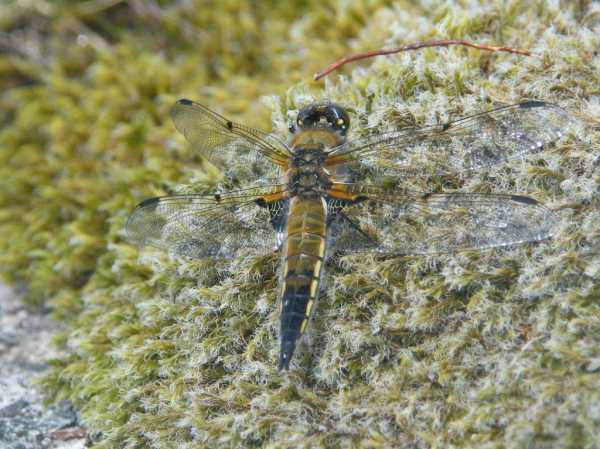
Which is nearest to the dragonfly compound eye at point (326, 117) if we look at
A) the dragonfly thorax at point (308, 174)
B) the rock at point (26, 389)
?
the dragonfly thorax at point (308, 174)

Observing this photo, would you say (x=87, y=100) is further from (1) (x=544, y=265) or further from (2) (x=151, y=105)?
(1) (x=544, y=265)

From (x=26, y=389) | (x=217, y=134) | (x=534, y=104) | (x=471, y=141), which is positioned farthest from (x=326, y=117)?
(x=26, y=389)

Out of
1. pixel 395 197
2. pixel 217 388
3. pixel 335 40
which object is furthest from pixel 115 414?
pixel 335 40

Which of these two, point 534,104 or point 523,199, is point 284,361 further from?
point 534,104

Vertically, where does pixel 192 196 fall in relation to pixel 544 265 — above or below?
above

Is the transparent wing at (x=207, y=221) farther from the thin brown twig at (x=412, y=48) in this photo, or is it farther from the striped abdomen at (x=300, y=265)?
the thin brown twig at (x=412, y=48)
